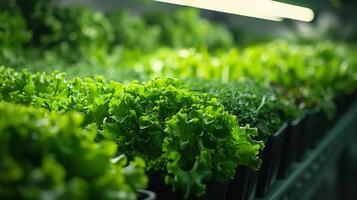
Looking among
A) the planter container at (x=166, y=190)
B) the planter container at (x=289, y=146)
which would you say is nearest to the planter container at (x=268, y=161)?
the planter container at (x=289, y=146)

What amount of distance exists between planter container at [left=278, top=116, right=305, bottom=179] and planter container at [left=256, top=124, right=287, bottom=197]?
221mm

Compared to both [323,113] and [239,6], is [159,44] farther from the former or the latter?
[323,113]

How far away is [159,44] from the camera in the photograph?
5.04 meters

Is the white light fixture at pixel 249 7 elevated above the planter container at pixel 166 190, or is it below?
above

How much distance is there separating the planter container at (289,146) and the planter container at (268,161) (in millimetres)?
221

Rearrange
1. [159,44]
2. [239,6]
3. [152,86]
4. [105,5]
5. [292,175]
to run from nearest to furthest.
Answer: [152,86], [292,175], [239,6], [159,44], [105,5]

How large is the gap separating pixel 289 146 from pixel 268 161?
0.51m

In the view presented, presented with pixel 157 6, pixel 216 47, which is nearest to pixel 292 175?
pixel 216 47

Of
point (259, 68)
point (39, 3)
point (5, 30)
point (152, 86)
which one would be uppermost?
point (39, 3)

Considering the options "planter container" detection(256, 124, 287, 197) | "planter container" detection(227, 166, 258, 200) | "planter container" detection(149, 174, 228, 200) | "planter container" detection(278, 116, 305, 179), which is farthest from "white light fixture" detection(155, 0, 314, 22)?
"planter container" detection(149, 174, 228, 200)

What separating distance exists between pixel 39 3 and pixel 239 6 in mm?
1447

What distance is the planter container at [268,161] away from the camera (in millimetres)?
2277

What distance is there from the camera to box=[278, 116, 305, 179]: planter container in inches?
108

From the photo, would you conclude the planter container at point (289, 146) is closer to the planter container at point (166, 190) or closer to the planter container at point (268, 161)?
the planter container at point (268, 161)
